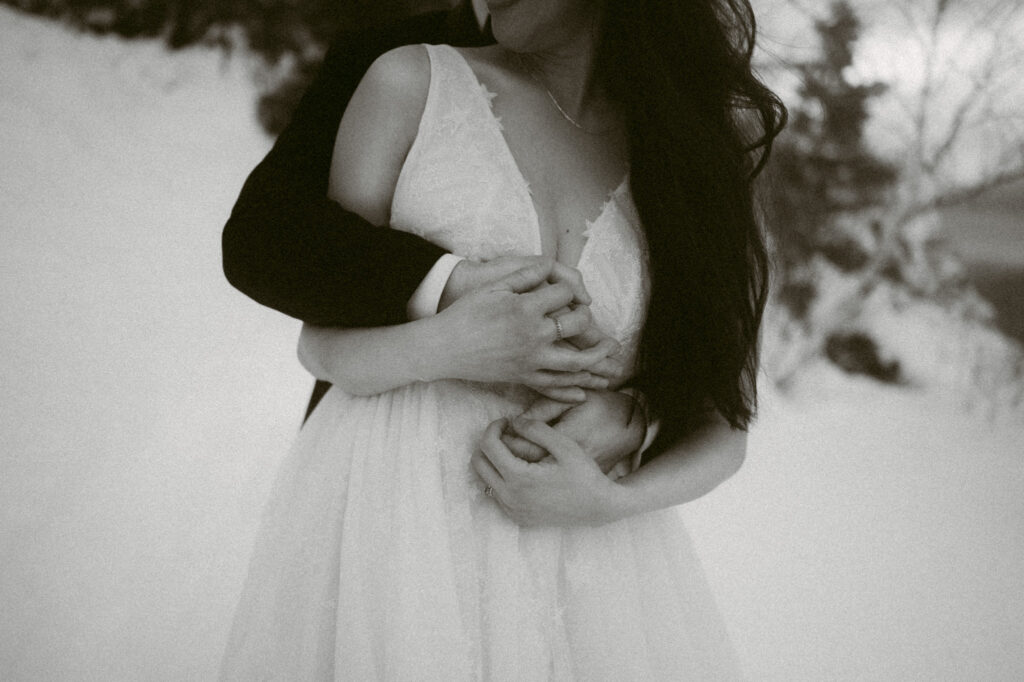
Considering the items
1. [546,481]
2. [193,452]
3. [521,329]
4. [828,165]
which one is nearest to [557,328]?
[521,329]

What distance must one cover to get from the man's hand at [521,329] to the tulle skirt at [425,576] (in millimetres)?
79

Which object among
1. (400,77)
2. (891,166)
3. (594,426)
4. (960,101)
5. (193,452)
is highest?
(960,101)

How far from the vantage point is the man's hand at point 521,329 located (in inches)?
26.9

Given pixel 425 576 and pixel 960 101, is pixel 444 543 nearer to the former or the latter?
pixel 425 576

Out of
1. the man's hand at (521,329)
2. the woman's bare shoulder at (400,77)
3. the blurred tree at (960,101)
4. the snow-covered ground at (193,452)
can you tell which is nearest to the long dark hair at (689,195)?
the man's hand at (521,329)

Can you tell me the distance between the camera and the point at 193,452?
229 cm

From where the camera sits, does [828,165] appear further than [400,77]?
Yes

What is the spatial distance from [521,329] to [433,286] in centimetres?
10

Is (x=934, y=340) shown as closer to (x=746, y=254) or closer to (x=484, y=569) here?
(x=746, y=254)

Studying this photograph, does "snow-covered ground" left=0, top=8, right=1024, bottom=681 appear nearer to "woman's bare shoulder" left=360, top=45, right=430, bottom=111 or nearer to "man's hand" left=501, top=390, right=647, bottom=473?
"man's hand" left=501, top=390, right=647, bottom=473

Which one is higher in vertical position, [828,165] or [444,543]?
[828,165]

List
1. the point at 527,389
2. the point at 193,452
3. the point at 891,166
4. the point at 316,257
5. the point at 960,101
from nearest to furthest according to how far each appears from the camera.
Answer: the point at 316,257 < the point at 527,389 < the point at 193,452 < the point at 960,101 < the point at 891,166

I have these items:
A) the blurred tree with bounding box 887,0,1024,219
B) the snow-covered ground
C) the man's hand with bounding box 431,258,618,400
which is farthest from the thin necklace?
the blurred tree with bounding box 887,0,1024,219

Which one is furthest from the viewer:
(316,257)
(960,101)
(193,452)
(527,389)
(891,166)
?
(891,166)
